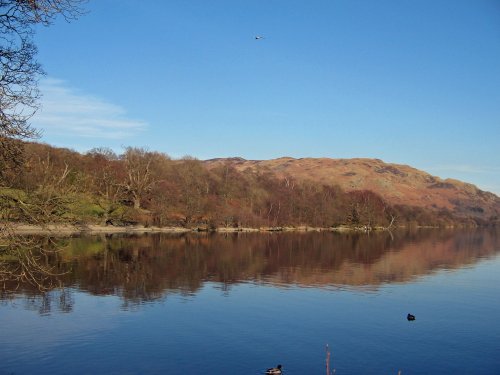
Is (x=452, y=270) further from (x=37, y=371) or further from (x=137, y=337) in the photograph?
(x=37, y=371)

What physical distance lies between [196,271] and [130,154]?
8420 centimetres

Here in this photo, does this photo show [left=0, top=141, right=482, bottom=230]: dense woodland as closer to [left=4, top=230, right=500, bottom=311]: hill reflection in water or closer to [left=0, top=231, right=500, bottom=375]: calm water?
[left=4, top=230, right=500, bottom=311]: hill reflection in water

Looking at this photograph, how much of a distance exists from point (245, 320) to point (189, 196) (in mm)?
93636

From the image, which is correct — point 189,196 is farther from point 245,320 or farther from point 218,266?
point 245,320

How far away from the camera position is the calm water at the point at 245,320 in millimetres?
23438

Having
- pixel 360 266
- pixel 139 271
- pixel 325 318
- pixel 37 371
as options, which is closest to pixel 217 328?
pixel 325 318

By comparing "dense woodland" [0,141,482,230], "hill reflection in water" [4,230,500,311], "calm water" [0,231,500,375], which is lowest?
"calm water" [0,231,500,375]

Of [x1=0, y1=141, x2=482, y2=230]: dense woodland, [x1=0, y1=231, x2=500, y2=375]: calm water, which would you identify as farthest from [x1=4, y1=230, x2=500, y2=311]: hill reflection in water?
[x1=0, y1=141, x2=482, y2=230]: dense woodland

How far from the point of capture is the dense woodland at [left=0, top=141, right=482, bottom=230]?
108825 millimetres

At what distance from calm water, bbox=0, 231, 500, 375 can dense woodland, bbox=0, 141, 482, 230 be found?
38.6m

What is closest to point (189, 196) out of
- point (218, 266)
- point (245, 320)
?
point (218, 266)

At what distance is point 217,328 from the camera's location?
29359mm

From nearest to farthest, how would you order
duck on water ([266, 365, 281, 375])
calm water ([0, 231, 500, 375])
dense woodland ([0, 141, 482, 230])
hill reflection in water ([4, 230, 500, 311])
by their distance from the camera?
duck on water ([266, 365, 281, 375]) → calm water ([0, 231, 500, 375]) → hill reflection in water ([4, 230, 500, 311]) → dense woodland ([0, 141, 482, 230])

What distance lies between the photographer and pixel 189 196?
406ft
